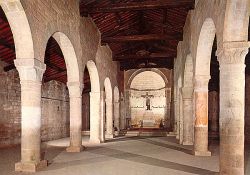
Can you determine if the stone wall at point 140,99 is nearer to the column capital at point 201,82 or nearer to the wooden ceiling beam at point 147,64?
the wooden ceiling beam at point 147,64

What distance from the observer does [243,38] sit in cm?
531

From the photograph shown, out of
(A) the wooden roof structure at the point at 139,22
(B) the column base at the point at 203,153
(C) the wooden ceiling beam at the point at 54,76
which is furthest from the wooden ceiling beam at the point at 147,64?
(B) the column base at the point at 203,153

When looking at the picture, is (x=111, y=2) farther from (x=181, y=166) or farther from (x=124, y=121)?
(x=124, y=121)

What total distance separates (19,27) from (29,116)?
2.05 metres

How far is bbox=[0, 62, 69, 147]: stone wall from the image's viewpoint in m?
11.5

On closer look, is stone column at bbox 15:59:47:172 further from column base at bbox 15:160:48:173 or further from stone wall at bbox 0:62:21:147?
stone wall at bbox 0:62:21:147

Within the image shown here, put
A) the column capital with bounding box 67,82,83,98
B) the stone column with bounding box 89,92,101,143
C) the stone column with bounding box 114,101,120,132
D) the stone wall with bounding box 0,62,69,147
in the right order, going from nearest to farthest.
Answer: the column capital with bounding box 67,82,83,98 → the stone wall with bounding box 0,62,69,147 → the stone column with bounding box 89,92,101,143 → the stone column with bounding box 114,101,120,132

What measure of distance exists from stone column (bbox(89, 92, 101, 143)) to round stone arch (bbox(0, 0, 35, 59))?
646 cm

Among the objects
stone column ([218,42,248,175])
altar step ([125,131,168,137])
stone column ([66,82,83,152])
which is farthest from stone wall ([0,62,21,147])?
stone column ([218,42,248,175])

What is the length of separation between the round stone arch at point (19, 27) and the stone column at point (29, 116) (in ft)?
0.68

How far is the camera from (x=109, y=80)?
15.7 metres

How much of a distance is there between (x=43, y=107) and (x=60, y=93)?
260 cm

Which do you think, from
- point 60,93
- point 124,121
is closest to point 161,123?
point 124,121

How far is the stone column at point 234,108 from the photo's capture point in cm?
530
